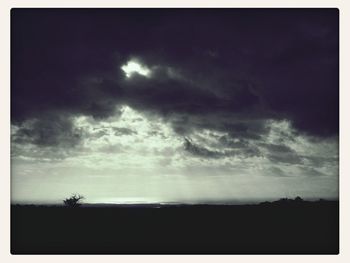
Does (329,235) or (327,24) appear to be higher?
(327,24)

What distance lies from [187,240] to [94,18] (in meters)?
5.35

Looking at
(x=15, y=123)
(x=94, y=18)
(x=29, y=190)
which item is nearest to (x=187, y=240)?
(x=29, y=190)

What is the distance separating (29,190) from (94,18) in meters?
4.09

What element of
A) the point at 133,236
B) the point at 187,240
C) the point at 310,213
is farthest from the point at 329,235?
the point at 133,236

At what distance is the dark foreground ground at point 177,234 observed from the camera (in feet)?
34.3

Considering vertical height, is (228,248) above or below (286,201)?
below

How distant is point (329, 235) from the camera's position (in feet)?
34.3

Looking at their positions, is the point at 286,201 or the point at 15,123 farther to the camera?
the point at 286,201

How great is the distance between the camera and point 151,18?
35.9 feet

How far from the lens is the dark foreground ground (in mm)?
10453

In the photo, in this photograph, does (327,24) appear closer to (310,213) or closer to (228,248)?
(310,213)

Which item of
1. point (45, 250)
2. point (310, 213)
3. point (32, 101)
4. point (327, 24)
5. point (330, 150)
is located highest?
point (327, 24)

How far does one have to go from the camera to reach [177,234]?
10609 millimetres

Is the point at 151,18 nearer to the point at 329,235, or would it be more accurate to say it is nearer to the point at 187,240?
the point at 187,240
